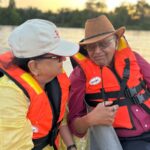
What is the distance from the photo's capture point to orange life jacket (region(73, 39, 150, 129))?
3018 millimetres

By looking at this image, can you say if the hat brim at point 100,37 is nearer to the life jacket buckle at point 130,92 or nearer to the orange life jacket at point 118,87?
the orange life jacket at point 118,87

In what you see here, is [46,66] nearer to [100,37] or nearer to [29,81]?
[29,81]

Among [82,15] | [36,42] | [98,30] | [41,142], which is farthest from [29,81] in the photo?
[82,15]

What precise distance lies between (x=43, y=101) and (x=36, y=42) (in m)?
0.32

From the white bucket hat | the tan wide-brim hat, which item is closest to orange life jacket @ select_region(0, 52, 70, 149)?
the white bucket hat

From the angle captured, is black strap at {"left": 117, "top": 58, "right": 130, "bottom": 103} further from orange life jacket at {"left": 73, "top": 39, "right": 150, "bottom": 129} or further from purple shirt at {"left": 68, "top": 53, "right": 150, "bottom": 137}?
purple shirt at {"left": 68, "top": 53, "right": 150, "bottom": 137}

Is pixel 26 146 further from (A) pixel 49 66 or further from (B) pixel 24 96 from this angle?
(A) pixel 49 66

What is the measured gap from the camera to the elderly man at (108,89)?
3.00 metres

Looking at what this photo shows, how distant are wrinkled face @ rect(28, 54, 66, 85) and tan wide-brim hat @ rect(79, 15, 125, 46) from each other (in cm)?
A: 58

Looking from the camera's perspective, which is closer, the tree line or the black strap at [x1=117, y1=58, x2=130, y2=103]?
the black strap at [x1=117, y1=58, x2=130, y2=103]

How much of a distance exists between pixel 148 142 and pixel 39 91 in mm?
906

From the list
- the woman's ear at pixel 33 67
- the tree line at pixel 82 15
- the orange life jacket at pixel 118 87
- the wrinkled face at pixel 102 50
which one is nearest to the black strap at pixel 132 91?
the orange life jacket at pixel 118 87

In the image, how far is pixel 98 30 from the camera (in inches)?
122

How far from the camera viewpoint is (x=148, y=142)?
301 centimetres
